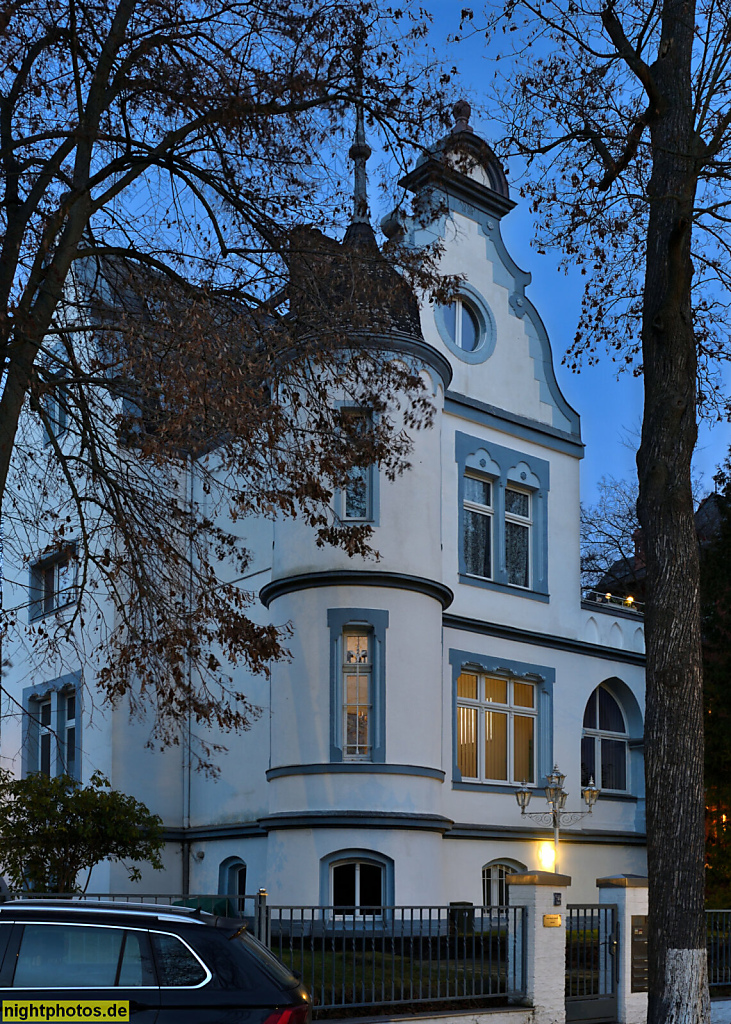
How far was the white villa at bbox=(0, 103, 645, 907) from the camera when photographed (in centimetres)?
1861

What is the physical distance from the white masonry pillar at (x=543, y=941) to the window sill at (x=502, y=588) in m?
7.69

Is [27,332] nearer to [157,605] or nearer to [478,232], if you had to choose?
[157,605]

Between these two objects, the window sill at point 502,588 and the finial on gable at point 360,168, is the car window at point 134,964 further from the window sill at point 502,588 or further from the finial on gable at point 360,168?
the window sill at point 502,588

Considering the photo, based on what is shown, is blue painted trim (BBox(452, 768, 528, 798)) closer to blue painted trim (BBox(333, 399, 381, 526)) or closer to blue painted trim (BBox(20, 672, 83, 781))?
blue painted trim (BBox(333, 399, 381, 526))

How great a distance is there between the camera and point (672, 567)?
11.3 meters

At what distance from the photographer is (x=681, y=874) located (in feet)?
35.1

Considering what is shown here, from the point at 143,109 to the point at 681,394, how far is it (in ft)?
21.1

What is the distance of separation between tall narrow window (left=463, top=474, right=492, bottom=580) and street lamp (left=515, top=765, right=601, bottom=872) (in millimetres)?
3739

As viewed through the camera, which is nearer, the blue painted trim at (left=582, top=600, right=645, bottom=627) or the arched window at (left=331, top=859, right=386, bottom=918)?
the arched window at (left=331, top=859, right=386, bottom=918)

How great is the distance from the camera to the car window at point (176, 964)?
7742mm

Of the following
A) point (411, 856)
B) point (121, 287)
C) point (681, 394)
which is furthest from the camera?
point (411, 856)

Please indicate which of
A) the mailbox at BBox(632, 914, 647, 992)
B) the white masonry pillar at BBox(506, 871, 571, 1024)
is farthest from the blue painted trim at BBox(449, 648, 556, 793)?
the white masonry pillar at BBox(506, 871, 571, 1024)

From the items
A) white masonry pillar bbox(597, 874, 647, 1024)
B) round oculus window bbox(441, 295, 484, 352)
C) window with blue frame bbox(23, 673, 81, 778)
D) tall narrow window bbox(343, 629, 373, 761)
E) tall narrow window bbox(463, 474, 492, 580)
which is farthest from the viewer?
window with blue frame bbox(23, 673, 81, 778)

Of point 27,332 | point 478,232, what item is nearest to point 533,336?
point 478,232
